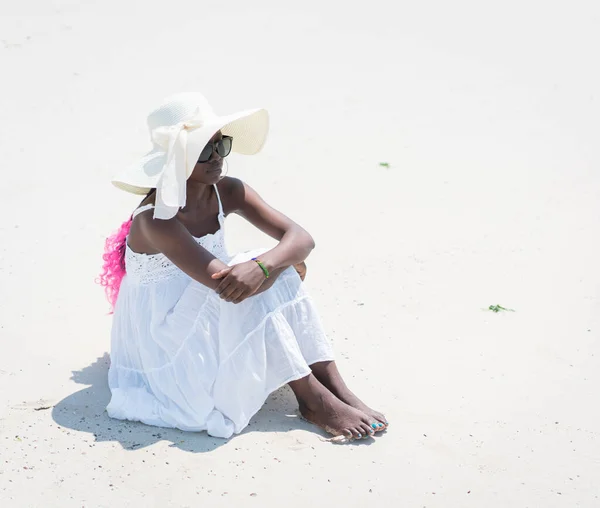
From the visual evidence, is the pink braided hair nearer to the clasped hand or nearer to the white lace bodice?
the white lace bodice

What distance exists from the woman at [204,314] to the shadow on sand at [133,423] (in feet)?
0.16

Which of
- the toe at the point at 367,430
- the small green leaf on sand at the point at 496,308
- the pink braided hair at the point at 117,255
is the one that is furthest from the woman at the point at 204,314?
the small green leaf on sand at the point at 496,308

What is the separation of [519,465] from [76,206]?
3857 millimetres

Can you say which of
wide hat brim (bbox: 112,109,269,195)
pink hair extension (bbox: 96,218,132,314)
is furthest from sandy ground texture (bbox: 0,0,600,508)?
wide hat brim (bbox: 112,109,269,195)

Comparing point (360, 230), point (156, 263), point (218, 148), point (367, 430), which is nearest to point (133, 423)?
point (156, 263)

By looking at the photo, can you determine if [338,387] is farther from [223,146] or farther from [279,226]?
[223,146]

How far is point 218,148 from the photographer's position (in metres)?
3.89

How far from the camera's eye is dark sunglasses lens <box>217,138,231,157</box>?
3.89m

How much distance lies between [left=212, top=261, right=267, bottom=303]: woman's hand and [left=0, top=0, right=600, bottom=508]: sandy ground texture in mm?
625

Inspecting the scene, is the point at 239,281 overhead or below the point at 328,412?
overhead

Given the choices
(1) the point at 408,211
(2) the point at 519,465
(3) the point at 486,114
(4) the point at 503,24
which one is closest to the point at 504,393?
(2) the point at 519,465

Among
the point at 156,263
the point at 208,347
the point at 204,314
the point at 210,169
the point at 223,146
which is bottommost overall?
the point at 208,347

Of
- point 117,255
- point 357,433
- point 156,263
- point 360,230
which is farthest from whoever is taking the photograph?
point 360,230

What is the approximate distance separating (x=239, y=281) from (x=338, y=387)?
0.73 m
